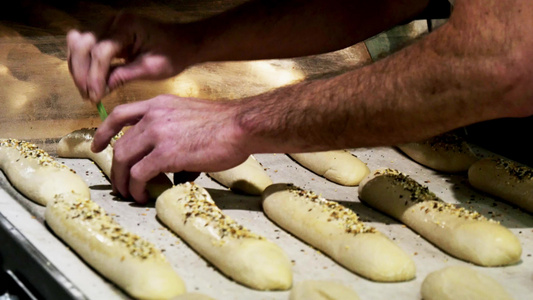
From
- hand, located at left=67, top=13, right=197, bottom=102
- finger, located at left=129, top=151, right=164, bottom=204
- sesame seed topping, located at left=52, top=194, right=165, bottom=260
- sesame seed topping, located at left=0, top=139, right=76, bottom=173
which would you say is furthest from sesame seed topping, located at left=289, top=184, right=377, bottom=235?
sesame seed topping, located at left=0, top=139, right=76, bottom=173

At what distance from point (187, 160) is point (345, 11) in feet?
3.13

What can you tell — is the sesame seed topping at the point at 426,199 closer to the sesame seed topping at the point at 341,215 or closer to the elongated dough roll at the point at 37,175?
the sesame seed topping at the point at 341,215

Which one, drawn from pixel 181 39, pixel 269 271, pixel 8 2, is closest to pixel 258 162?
pixel 181 39

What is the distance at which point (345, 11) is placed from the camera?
8.39 feet

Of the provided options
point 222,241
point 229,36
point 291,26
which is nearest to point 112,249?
point 222,241

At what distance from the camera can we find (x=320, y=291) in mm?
1553

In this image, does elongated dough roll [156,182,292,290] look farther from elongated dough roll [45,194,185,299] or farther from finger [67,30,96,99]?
finger [67,30,96,99]

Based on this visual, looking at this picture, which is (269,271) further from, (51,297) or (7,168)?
(7,168)

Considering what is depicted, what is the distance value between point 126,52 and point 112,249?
0.84m

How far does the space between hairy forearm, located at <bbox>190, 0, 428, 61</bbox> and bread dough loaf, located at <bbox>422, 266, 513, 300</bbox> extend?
3.92ft

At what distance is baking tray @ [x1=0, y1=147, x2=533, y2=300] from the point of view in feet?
5.45

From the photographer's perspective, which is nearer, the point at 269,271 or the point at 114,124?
the point at 269,271

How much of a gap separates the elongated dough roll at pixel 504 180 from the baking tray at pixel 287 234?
33 mm

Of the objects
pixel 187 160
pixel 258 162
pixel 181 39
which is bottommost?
pixel 258 162
